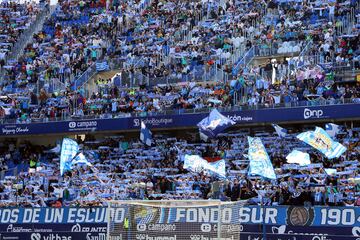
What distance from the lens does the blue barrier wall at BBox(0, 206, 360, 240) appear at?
19.7m

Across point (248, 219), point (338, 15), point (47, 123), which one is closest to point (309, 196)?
point (248, 219)

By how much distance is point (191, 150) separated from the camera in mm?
41031

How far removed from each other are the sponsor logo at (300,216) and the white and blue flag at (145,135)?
50.2 feet

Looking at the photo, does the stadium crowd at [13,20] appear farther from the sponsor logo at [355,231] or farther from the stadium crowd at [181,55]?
the sponsor logo at [355,231]

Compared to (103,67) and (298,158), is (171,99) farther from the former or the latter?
(298,158)

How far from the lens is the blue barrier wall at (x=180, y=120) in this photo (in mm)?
38125

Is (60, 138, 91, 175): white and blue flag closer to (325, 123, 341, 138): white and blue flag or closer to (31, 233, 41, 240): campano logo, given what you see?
(31, 233, 41, 240): campano logo

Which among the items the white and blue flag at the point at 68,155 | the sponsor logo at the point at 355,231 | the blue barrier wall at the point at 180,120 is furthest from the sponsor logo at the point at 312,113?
the sponsor logo at the point at 355,231

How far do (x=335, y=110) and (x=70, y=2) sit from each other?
83.2 feet

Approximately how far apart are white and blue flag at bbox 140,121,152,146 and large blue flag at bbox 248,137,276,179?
12127mm

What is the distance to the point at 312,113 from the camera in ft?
127

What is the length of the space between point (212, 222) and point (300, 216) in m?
8.63

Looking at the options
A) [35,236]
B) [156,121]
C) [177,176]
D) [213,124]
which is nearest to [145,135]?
[156,121]

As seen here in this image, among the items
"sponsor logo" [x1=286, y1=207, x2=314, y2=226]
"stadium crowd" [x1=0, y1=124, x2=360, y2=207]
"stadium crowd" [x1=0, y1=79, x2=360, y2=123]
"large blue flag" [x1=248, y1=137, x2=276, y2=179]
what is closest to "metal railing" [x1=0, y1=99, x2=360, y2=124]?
"stadium crowd" [x1=0, y1=79, x2=360, y2=123]
